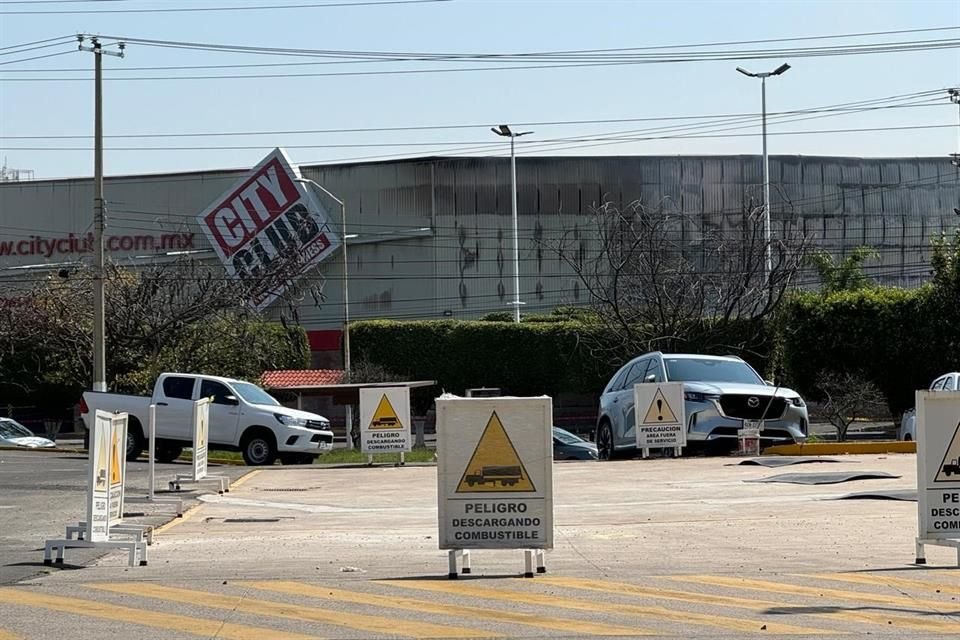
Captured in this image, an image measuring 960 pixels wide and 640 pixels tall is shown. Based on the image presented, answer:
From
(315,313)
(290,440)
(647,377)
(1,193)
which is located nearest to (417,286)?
(315,313)

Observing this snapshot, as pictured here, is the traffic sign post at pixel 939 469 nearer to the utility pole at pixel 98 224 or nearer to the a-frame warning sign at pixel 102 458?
the a-frame warning sign at pixel 102 458

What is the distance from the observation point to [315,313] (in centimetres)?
6819

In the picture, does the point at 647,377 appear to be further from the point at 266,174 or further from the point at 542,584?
the point at 266,174

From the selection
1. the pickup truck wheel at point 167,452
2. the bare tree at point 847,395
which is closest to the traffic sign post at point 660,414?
the pickup truck wheel at point 167,452

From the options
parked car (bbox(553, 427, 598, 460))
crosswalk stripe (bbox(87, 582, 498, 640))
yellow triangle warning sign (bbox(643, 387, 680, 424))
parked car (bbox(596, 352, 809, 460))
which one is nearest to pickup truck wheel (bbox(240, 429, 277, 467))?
parked car (bbox(553, 427, 598, 460))

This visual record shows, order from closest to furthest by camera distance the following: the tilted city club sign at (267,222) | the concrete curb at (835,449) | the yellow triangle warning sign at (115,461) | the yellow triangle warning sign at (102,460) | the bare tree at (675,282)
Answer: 1. the yellow triangle warning sign at (102,460)
2. the yellow triangle warning sign at (115,461)
3. the concrete curb at (835,449)
4. the bare tree at (675,282)
5. the tilted city club sign at (267,222)

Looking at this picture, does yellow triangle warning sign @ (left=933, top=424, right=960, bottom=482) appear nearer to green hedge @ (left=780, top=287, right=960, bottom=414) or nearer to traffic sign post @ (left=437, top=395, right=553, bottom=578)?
traffic sign post @ (left=437, top=395, right=553, bottom=578)

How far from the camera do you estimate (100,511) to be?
11.4m

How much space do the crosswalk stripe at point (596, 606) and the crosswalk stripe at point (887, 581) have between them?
5.66 ft

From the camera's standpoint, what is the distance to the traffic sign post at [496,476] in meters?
9.95

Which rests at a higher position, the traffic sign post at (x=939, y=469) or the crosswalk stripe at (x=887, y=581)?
the traffic sign post at (x=939, y=469)

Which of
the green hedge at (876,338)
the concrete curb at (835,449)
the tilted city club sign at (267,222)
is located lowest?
the concrete curb at (835,449)

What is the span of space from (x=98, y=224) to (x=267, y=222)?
105 feet

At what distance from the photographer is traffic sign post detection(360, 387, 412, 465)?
86.1 feet
